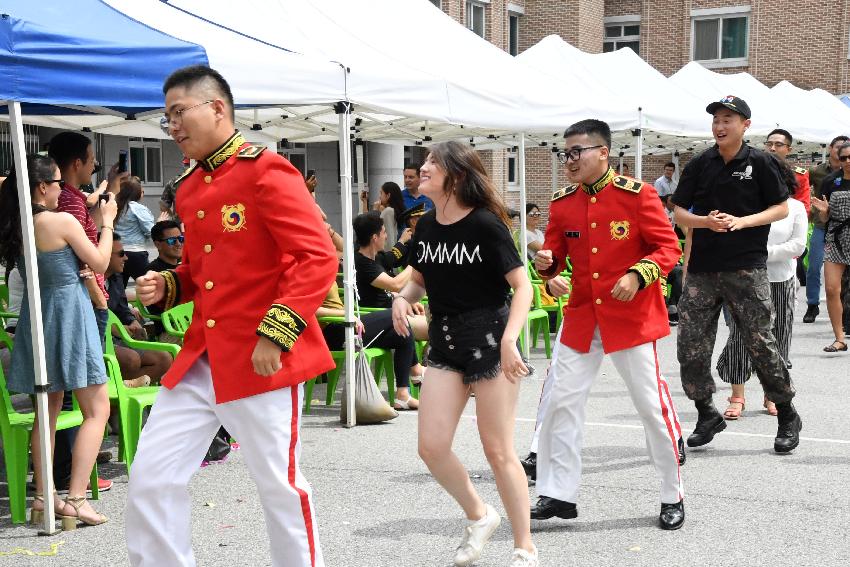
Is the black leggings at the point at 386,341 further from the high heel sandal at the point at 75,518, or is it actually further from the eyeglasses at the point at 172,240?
the high heel sandal at the point at 75,518

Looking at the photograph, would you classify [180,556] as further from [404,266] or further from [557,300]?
[557,300]

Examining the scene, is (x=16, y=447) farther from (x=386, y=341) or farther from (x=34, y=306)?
(x=386, y=341)

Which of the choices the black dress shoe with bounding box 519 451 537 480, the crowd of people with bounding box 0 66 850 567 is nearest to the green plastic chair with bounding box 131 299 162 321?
the crowd of people with bounding box 0 66 850 567

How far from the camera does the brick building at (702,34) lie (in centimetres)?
3309

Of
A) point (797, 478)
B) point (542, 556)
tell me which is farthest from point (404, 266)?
point (542, 556)

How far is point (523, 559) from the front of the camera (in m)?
4.42

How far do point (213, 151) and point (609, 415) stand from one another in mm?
5108

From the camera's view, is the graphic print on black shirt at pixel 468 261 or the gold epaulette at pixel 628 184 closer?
the graphic print on black shirt at pixel 468 261

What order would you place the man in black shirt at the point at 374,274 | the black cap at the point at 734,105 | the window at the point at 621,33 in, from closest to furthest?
the black cap at the point at 734,105, the man in black shirt at the point at 374,274, the window at the point at 621,33

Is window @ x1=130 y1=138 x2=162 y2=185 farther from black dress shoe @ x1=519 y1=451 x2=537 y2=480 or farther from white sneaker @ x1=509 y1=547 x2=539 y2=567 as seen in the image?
white sneaker @ x1=509 y1=547 x2=539 y2=567

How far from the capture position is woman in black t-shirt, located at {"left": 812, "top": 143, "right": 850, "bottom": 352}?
1107 cm

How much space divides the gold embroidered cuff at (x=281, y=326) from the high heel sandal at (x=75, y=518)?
2420 mm

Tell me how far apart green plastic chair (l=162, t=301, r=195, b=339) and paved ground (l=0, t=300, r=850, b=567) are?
1.09 m

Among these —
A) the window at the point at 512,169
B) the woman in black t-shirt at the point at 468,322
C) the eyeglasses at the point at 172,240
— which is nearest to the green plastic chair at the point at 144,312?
the eyeglasses at the point at 172,240
